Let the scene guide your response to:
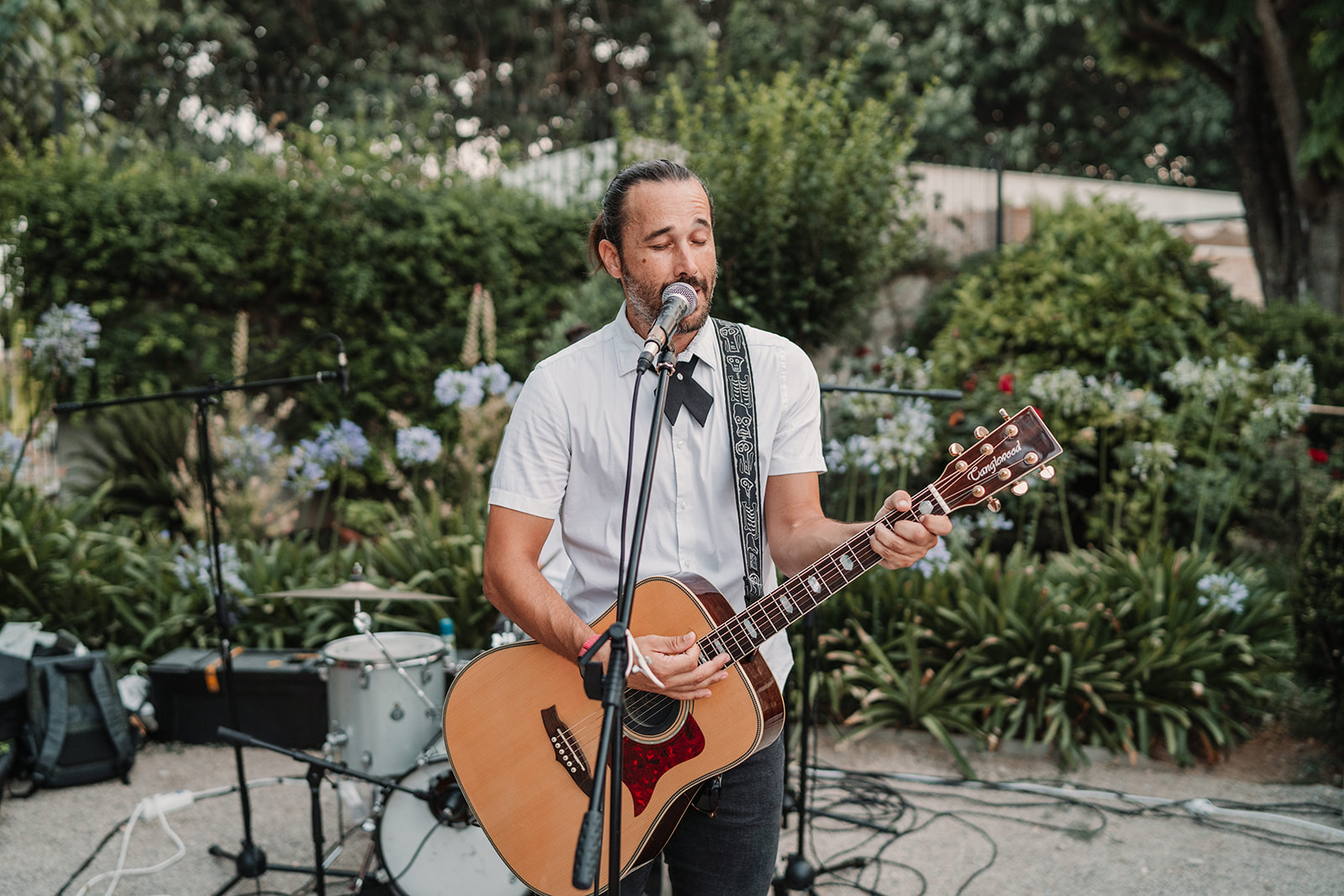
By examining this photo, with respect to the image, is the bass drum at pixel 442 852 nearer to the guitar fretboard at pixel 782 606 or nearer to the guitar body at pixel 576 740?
the guitar body at pixel 576 740

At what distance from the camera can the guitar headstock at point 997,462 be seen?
192 cm

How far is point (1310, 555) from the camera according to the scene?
4.22 m

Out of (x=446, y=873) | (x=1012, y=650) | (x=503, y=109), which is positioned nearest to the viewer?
(x=446, y=873)

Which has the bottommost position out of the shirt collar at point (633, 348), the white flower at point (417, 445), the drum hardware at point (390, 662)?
the drum hardware at point (390, 662)

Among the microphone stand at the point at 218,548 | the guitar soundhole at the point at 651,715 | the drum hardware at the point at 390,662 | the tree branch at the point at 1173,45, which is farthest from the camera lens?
the tree branch at the point at 1173,45

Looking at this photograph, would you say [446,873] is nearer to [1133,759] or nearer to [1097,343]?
[1133,759]

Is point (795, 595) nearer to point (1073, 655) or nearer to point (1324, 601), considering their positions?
point (1073, 655)

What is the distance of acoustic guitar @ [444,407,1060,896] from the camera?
1970mm

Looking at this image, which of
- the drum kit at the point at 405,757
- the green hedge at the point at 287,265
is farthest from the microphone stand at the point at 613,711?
the green hedge at the point at 287,265

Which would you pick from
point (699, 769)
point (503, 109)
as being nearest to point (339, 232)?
point (503, 109)

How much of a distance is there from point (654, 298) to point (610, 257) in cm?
23

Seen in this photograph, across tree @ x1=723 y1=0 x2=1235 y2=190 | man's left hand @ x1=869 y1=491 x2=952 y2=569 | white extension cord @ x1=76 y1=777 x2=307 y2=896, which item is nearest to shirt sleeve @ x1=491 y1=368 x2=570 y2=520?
man's left hand @ x1=869 y1=491 x2=952 y2=569

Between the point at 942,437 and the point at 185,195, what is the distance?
589 cm

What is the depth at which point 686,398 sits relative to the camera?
214 centimetres
